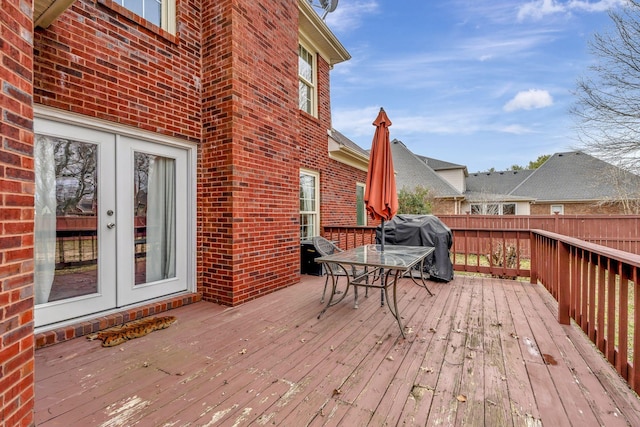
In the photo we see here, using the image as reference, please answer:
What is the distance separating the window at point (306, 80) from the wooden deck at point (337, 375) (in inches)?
197

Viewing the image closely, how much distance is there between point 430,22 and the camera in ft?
31.2

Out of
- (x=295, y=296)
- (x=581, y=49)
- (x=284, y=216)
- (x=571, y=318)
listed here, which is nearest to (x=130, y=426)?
(x=295, y=296)

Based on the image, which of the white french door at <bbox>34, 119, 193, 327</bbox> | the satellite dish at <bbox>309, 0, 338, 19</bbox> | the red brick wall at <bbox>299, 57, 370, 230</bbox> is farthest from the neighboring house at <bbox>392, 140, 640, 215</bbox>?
the white french door at <bbox>34, 119, 193, 327</bbox>

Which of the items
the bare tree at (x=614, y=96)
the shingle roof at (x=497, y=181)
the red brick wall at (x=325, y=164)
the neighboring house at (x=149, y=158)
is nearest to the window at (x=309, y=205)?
the red brick wall at (x=325, y=164)

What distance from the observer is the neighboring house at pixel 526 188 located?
17.7 m

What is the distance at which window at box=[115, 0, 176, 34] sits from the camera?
3.40 meters

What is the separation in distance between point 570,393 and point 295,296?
3.03 meters

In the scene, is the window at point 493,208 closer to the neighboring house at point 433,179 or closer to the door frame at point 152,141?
the neighboring house at point 433,179

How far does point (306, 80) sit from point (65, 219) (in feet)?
17.5

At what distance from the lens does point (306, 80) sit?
6.63 metres

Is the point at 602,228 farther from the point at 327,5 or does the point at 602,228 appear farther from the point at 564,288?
the point at 327,5

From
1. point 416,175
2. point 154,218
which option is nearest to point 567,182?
point 416,175

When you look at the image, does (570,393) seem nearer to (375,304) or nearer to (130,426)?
(375,304)

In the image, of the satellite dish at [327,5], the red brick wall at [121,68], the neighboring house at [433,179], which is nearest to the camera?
the red brick wall at [121,68]
